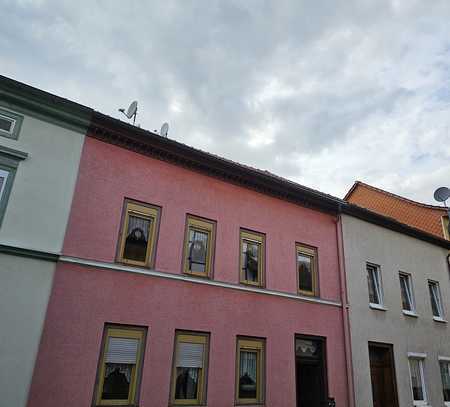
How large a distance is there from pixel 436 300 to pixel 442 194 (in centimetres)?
421

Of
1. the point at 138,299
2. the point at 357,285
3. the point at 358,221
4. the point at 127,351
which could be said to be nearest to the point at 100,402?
the point at 127,351

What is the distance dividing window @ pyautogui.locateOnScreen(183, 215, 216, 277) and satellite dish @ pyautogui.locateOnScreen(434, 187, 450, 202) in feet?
34.8

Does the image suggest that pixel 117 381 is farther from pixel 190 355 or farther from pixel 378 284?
pixel 378 284

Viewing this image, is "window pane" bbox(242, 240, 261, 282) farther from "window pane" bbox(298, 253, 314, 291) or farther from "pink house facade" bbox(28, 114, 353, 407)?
"window pane" bbox(298, 253, 314, 291)

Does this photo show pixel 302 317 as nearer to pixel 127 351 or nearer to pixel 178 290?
pixel 178 290

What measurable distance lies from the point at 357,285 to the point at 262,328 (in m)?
4.08

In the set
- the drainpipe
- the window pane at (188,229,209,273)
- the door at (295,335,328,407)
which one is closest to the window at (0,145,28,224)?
the window pane at (188,229,209,273)

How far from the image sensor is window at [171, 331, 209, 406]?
878cm

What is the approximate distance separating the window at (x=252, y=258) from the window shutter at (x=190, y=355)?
2142 millimetres

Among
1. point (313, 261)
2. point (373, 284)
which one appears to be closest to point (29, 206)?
point (313, 261)

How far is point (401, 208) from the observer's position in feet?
65.2

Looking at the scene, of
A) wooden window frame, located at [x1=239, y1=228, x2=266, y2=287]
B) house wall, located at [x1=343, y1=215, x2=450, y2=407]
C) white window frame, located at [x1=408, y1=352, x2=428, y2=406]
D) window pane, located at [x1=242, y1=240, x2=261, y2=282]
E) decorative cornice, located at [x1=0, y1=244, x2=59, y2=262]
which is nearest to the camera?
decorative cornice, located at [x1=0, y1=244, x2=59, y2=262]

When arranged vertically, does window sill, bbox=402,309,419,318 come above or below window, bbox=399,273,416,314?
below

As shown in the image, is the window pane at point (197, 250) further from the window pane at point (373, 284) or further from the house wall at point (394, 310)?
the window pane at point (373, 284)
